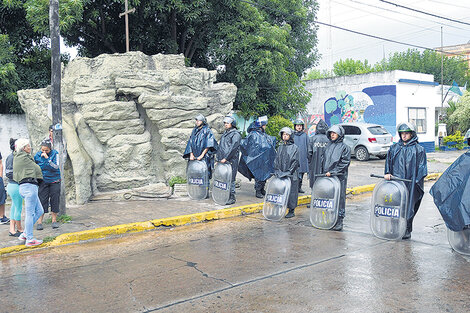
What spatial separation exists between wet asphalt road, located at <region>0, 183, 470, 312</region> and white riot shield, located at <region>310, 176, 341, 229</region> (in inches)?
12.2

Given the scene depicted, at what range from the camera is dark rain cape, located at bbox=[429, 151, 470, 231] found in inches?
228

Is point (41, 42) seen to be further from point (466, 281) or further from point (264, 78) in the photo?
point (466, 281)

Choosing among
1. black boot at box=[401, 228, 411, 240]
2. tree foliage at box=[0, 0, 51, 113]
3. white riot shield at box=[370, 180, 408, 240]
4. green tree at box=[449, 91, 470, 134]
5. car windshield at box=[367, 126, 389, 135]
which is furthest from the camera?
green tree at box=[449, 91, 470, 134]

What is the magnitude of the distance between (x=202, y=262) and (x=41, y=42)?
10.6 meters

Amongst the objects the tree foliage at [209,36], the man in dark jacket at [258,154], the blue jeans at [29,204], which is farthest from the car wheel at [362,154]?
the blue jeans at [29,204]

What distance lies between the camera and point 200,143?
9.88 meters

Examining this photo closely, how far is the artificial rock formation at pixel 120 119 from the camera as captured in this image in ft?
32.8

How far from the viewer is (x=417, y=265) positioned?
569 centimetres

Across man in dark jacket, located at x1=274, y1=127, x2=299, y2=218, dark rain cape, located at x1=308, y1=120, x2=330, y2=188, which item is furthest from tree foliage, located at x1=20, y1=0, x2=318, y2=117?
man in dark jacket, located at x1=274, y1=127, x2=299, y2=218

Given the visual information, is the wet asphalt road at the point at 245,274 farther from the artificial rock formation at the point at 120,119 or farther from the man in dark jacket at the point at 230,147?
the artificial rock formation at the point at 120,119

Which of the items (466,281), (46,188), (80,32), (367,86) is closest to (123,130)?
(46,188)

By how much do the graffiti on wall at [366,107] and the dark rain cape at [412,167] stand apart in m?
16.5

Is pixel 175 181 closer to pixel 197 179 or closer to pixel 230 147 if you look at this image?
pixel 197 179

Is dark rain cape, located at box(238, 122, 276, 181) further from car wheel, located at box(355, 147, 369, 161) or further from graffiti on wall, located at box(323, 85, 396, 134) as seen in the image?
graffiti on wall, located at box(323, 85, 396, 134)
